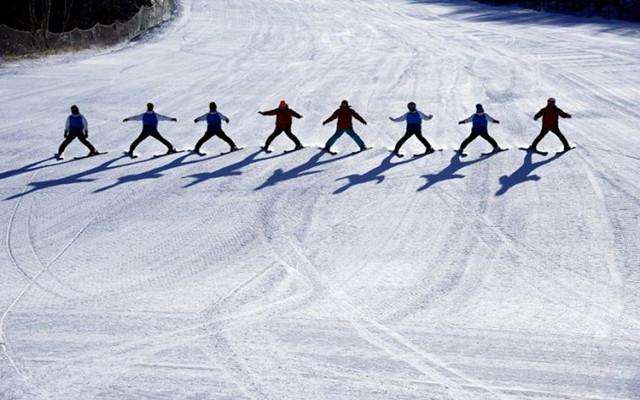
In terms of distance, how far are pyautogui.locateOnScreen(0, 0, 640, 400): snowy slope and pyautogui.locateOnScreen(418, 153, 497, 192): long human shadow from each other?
0.26ft

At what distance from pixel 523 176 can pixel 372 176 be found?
2894mm

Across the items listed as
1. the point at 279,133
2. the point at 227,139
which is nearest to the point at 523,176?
the point at 279,133

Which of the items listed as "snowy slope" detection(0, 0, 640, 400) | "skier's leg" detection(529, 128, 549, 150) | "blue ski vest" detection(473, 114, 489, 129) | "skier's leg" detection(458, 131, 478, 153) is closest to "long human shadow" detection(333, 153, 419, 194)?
"snowy slope" detection(0, 0, 640, 400)

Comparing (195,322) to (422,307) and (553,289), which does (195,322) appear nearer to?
(422,307)

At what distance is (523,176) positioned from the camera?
1759 centimetres

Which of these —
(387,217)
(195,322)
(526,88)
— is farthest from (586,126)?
(195,322)

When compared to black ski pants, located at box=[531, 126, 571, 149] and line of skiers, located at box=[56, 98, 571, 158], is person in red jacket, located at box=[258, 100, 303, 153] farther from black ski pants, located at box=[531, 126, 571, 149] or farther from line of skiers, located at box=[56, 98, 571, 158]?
black ski pants, located at box=[531, 126, 571, 149]

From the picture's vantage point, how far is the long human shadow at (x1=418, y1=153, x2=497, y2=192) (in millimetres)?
17312

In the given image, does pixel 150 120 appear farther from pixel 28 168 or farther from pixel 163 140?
A: pixel 28 168

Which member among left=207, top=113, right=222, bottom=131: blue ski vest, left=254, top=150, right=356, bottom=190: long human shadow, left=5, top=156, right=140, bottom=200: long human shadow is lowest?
left=5, top=156, right=140, bottom=200: long human shadow

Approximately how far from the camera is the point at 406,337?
410 inches

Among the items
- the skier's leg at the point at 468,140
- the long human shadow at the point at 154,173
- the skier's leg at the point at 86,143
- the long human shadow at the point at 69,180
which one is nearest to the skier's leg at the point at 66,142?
the skier's leg at the point at 86,143

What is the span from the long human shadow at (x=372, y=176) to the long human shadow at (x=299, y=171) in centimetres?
87

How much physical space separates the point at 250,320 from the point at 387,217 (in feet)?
15.6
